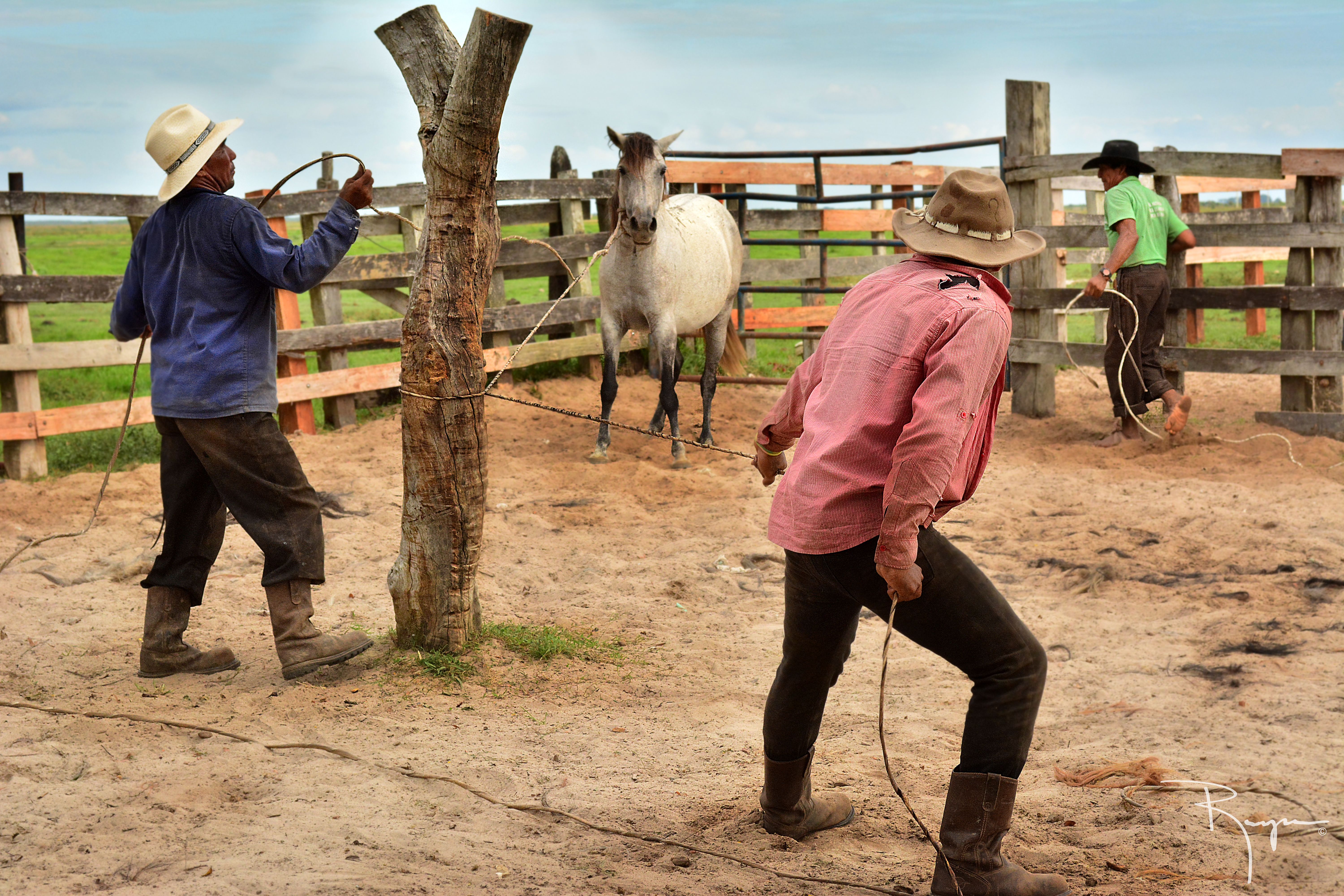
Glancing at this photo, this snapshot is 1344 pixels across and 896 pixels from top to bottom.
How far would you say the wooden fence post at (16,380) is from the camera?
23.6ft

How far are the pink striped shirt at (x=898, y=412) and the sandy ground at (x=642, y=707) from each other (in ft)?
3.17

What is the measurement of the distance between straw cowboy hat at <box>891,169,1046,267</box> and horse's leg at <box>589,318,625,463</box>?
5.09 meters

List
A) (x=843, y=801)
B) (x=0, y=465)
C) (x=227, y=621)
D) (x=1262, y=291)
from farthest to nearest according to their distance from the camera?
(x=1262, y=291)
(x=0, y=465)
(x=227, y=621)
(x=843, y=801)

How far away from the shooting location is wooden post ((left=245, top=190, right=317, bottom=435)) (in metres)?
8.50

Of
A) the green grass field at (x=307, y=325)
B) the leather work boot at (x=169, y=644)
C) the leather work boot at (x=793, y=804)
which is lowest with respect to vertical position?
the leather work boot at (x=793, y=804)

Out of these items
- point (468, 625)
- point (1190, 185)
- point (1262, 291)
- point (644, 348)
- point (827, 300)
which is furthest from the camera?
point (827, 300)

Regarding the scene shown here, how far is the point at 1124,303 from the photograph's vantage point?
26.9 feet

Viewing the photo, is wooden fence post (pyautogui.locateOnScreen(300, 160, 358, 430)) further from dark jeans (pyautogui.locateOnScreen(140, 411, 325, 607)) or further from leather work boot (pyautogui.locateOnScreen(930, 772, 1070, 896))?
leather work boot (pyautogui.locateOnScreen(930, 772, 1070, 896))

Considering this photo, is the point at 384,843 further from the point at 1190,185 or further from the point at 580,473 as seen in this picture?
the point at 1190,185

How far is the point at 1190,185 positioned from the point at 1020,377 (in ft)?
18.7

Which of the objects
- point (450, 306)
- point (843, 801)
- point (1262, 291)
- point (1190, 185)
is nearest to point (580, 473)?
point (450, 306)

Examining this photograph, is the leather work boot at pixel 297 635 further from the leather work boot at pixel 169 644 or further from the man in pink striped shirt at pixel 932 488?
the man in pink striped shirt at pixel 932 488

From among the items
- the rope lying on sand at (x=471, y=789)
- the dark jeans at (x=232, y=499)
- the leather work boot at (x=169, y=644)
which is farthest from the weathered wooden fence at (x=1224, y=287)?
the leather work boot at (x=169, y=644)

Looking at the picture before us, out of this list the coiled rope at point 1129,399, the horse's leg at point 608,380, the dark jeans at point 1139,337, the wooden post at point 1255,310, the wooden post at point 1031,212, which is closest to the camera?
the coiled rope at point 1129,399
